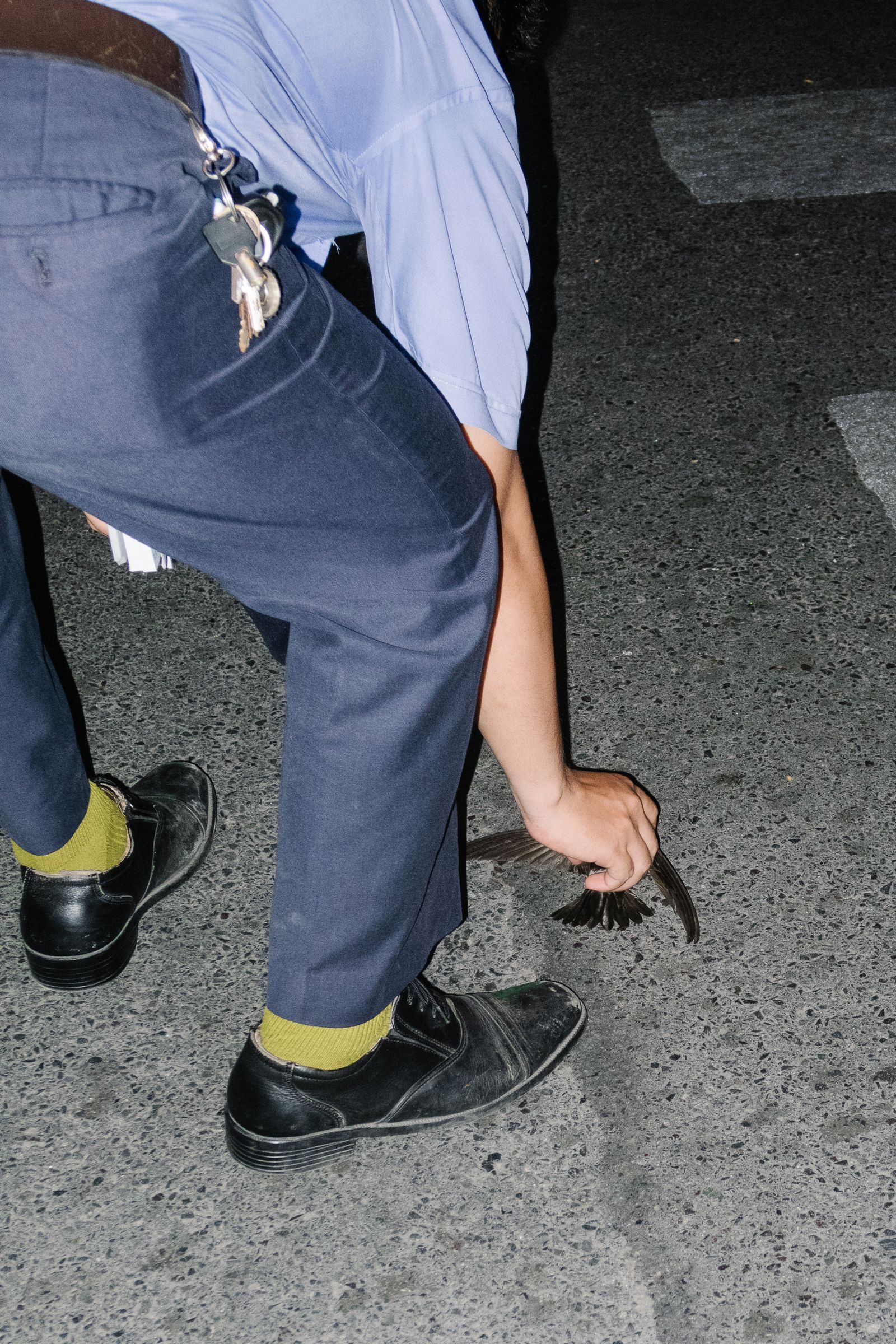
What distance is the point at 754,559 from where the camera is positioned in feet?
8.93

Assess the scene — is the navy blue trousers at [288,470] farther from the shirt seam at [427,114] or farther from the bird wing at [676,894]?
the bird wing at [676,894]

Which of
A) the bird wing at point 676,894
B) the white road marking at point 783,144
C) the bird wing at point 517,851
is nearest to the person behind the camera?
the bird wing at point 676,894

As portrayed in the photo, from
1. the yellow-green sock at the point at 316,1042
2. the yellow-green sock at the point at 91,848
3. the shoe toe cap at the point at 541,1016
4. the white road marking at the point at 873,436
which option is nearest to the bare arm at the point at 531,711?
the shoe toe cap at the point at 541,1016

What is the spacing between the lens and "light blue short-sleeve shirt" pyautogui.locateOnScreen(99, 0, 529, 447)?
1.06m

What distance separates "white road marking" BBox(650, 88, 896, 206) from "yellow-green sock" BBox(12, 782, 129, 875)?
3065 millimetres

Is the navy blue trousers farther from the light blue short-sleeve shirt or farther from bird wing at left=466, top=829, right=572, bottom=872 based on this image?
bird wing at left=466, top=829, right=572, bottom=872

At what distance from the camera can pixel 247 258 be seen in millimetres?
952

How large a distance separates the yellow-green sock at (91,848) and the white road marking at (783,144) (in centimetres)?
307

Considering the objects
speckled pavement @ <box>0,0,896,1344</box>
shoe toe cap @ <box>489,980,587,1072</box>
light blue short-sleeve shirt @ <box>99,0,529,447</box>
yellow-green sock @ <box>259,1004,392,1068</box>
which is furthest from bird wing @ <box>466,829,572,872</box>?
light blue short-sleeve shirt @ <box>99,0,529,447</box>

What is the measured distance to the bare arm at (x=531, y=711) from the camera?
1.45 metres

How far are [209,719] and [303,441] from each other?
144 cm

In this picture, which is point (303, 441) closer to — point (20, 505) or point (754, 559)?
point (754, 559)

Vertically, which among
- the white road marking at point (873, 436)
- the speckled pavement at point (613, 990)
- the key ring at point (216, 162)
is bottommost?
the speckled pavement at point (613, 990)

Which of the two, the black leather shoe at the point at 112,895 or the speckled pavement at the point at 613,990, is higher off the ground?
the black leather shoe at the point at 112,895
